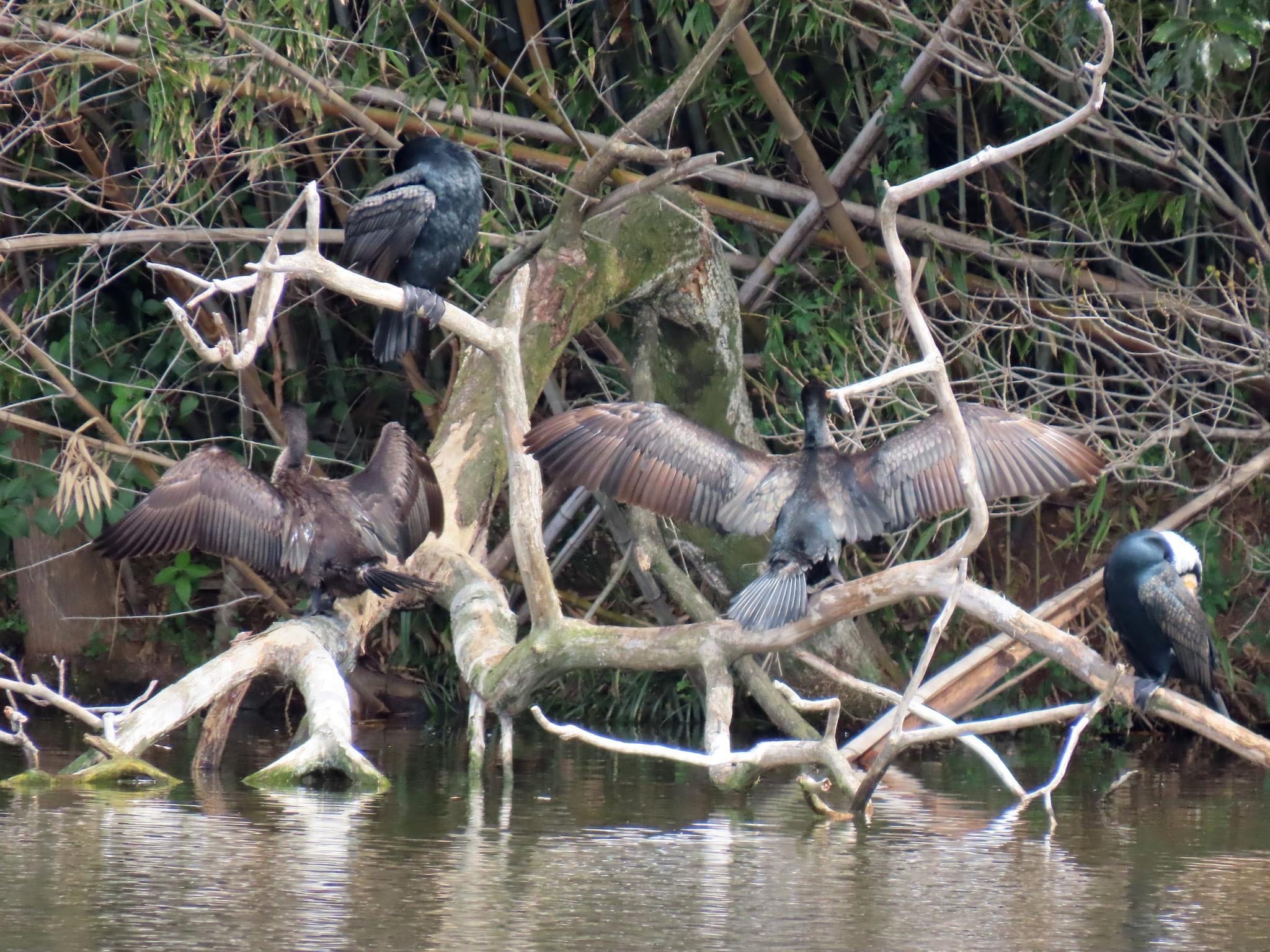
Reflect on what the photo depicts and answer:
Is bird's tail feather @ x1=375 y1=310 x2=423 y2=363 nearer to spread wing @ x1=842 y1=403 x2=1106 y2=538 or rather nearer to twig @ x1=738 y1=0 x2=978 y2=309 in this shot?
spread wing @ x1=842 y1=403 x2=1106 y2=538

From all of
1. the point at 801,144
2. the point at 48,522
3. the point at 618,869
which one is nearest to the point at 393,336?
the point at 801,144

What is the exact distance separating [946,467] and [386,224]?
1991 mm

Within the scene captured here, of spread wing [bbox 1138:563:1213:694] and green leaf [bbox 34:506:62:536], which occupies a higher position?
green leaf [bbox 34:506:62:536]

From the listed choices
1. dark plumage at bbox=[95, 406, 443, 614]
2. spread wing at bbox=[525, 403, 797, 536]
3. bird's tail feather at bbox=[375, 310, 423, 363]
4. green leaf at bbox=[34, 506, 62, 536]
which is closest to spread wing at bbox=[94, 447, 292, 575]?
dark plumage at bbox=[95, 406, 443, 614]

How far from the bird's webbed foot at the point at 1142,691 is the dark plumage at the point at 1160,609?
0.14 metres

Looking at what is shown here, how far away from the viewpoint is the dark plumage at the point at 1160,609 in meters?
5.32

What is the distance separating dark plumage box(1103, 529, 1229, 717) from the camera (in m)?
5.32

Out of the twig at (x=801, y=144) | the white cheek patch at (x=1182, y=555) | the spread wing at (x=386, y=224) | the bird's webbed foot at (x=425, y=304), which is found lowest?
the white cheek patch at (x=1182, y=555)

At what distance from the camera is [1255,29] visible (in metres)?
5.90

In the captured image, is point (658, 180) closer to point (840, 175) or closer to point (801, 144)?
point (801, 144)

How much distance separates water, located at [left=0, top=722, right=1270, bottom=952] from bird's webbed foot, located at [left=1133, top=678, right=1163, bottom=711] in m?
0.35

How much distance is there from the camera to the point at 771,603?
488 cm

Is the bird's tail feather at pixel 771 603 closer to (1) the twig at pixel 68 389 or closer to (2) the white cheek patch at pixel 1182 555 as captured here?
(2) the white cheek patch at pixel 1182 555

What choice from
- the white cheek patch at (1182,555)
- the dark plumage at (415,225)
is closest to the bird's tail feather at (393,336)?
the dark plumage at (415,225)
